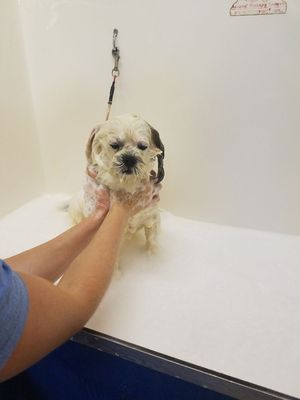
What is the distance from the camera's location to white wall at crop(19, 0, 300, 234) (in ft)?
4.32

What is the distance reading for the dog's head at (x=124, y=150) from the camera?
1101mm

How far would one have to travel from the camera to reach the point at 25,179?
72.9 inches

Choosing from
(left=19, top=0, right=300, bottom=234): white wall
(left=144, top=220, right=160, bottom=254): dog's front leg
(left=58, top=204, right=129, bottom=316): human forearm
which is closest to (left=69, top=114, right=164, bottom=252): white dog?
(left=144, top=220, right=160, bottom=254): dog's front leg

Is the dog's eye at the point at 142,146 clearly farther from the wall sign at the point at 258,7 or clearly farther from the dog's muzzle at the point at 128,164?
the wall sign at the point at 258,7

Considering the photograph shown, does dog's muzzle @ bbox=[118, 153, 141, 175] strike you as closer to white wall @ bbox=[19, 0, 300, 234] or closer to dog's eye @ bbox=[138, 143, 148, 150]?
dog's eye @ bbox=[138, 143, 148, 150]

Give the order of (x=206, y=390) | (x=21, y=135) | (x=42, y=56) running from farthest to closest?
(x=21, y=135) → (x=42, y=56) → (x=206, y=390)

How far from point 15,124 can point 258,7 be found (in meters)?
1.29

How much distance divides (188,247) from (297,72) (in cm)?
88

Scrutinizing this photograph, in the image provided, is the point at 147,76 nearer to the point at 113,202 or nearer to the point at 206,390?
the point at 113,202

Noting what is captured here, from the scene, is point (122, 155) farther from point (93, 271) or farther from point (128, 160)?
point (93, 271)

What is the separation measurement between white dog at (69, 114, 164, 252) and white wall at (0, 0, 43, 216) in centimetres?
70

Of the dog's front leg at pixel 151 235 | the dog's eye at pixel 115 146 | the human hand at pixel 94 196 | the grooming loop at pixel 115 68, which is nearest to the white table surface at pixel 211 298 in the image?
the dog's front leg at pixel 151 235

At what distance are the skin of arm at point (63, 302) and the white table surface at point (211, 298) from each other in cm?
34

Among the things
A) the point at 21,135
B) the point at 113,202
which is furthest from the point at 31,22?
the point at 113,202
